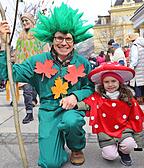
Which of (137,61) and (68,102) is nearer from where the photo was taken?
(68,102)

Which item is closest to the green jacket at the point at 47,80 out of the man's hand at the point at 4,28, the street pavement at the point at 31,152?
the man's hand at the point at 4,28

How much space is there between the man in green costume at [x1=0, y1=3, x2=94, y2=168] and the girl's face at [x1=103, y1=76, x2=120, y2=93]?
0.16 metres

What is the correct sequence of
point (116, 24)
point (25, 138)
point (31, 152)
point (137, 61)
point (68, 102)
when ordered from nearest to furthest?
point (68, 102) < point (31, 152) < point (25, 138) < point (137, 61) < point (116, 24)

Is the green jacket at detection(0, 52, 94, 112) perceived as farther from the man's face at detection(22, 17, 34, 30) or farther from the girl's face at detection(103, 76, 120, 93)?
the man's face at detection(22, 17, 34, 30)

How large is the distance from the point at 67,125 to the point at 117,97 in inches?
22.0

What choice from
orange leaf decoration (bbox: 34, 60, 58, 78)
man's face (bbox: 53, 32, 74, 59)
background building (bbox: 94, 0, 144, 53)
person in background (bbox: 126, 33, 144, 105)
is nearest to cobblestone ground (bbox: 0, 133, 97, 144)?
orange leaf decoration (bbox: 34, 60, 58, 78)

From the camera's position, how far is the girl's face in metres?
2.85

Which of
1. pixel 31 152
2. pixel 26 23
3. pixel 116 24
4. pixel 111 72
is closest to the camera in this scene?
pixel 111 72

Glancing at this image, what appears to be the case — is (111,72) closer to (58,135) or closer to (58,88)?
(58,88)

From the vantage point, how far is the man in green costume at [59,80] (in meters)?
2.73

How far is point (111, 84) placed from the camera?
9.36 ft

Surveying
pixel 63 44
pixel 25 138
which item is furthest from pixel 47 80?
pixel 25 138

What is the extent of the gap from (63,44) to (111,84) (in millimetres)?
576

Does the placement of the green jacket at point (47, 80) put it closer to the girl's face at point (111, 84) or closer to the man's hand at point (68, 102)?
the man's hand at point (68, 102)
